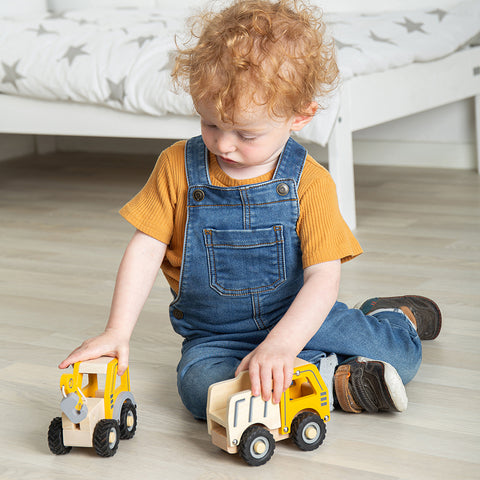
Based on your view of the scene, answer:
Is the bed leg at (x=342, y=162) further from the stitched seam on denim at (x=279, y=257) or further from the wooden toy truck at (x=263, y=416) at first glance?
the wooden toy truck at (x=263, y=416)

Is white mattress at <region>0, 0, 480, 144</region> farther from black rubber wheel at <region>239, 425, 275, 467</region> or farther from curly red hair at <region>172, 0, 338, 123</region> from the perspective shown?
black rubber wheel at <region>239, 425, 275, 467</region>

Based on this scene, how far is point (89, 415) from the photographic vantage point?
795 millimetres

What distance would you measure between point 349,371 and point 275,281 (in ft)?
0.45

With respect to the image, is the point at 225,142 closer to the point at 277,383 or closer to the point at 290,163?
the point at 290,163

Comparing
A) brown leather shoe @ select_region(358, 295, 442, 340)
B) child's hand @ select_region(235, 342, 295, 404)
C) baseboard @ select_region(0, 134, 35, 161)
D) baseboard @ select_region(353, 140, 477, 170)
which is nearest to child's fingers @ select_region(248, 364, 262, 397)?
child's hand @ select_region(235, 342, 295, 404)

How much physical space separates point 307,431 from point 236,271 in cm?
21

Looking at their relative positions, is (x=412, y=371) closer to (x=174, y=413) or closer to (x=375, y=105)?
(x=174, y=413)

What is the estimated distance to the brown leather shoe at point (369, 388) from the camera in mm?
879

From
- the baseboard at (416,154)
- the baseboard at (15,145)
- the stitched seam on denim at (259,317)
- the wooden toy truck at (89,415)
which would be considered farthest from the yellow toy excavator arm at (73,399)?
the baseboard at (15,145)

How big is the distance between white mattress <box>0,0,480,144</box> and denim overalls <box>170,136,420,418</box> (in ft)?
2.43

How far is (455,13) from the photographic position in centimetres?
222

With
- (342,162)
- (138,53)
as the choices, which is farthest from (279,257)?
(138,53)

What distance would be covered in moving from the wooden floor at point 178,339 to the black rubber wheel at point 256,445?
0.04 ft

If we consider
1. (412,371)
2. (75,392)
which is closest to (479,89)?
(412,371)
